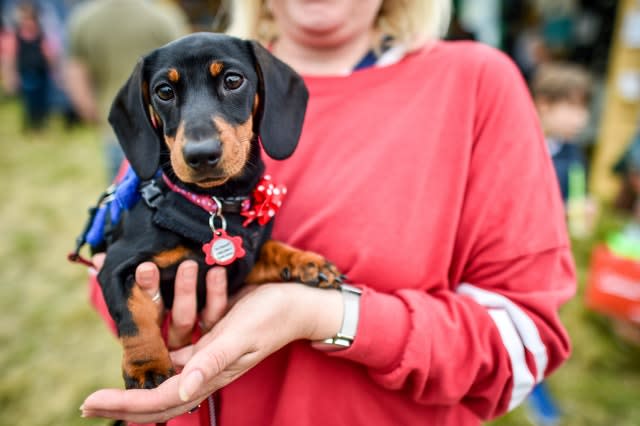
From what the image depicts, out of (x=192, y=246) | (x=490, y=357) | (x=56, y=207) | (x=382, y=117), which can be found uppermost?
(x=382, y=117)

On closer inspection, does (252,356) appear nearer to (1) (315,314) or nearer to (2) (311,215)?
(1) (315,314)

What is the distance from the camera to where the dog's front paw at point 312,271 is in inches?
42.1

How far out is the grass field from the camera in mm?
2527

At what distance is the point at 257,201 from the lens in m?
1.10

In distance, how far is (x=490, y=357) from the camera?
1034mm

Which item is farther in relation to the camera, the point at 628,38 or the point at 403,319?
the point at 628,38

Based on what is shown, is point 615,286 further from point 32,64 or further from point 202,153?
point 32,64

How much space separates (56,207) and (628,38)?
5.90 m

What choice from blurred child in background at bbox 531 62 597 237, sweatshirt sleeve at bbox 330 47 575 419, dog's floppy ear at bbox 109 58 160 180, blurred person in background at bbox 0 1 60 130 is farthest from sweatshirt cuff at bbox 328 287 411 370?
blurred person in background at bbox 0 1 60 130

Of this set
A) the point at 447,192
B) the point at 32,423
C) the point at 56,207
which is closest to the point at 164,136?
the point at 447,192

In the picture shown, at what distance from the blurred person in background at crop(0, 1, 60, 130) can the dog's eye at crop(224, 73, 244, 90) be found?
27.6ft

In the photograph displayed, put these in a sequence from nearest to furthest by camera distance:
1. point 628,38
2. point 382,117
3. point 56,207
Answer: point 382,117, point 628,38, point 56,207

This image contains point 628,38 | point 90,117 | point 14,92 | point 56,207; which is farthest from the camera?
point 14,92

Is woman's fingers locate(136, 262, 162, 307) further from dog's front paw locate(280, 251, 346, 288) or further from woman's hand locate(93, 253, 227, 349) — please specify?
dog's front paw locate(280, 251, 346, 288)
